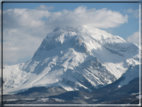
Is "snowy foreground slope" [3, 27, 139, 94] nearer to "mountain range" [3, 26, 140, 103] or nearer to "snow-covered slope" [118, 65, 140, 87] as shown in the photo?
"mountain range" [3, 26, 140, 103]

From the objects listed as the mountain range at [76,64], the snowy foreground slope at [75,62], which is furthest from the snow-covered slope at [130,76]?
the snowy foreground slope at [75,62]

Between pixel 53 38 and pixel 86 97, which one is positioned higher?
pixel 53 38

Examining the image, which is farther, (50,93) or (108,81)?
(108,81)

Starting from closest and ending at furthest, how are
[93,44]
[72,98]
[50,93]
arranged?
[72,98] < [50,93] < [93,44]

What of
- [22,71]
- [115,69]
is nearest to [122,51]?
[115,69]

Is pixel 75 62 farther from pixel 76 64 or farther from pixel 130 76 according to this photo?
pixel 130 76

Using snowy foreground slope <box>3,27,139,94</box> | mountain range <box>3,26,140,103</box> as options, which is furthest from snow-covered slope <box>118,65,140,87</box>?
snowy foreground slope <box>3,27,139,94</box>

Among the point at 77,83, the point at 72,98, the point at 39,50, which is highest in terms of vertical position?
the point at 39,50

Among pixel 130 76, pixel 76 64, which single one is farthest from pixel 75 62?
pixel 130 76

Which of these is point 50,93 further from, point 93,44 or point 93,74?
point 93,44
